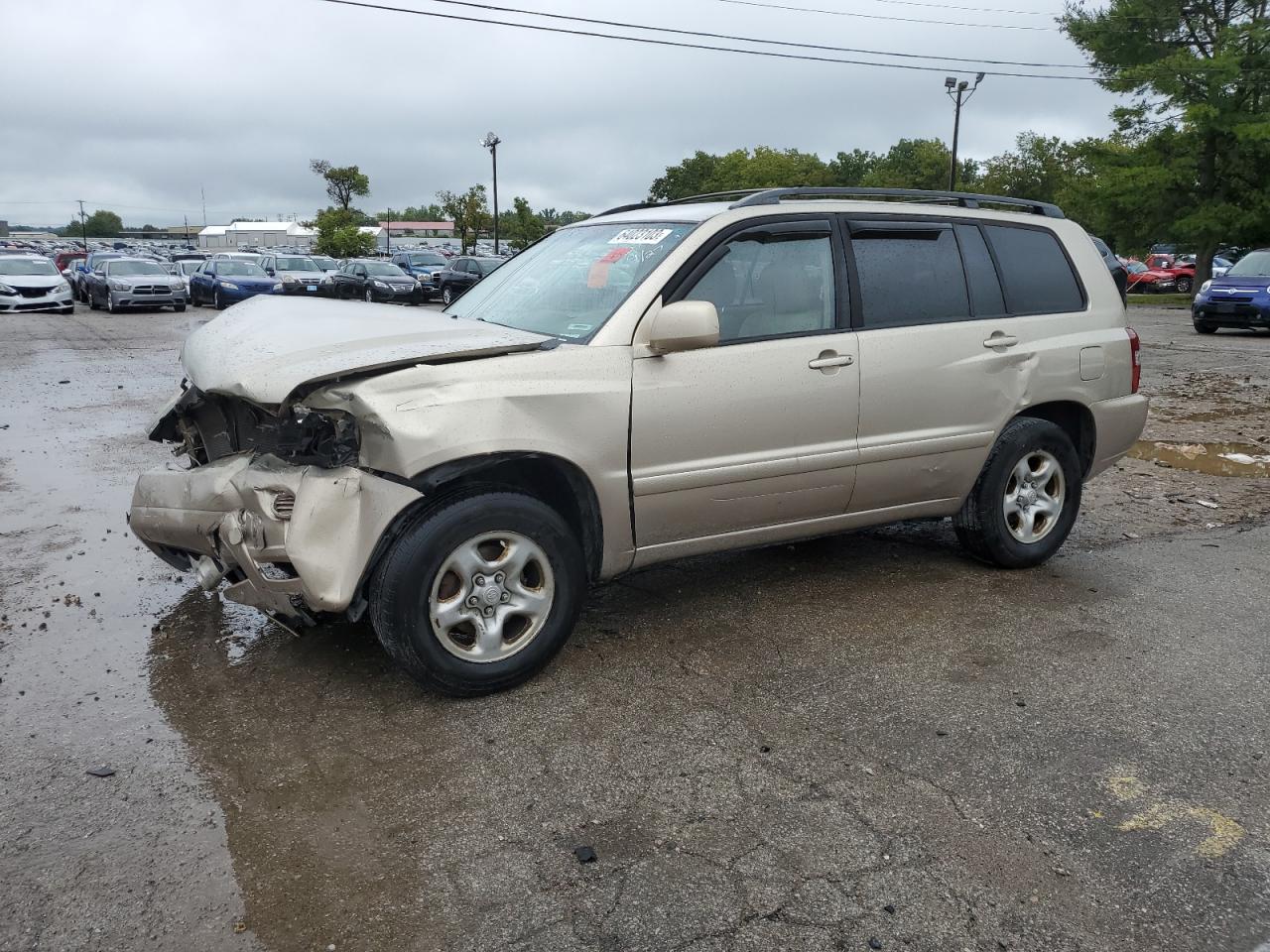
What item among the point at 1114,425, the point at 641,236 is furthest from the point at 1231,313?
the point at 641,236

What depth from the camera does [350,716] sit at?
12.2ft

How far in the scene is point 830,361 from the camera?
177 inches

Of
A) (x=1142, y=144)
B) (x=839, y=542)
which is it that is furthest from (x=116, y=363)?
(x=1142, y=144)

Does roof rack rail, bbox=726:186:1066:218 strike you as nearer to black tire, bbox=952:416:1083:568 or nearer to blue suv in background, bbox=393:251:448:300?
black tire, bbox=952:416:1083:568

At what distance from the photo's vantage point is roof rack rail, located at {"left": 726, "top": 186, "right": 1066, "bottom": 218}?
15.1ft

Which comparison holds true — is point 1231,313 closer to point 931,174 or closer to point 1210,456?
point 1210,456

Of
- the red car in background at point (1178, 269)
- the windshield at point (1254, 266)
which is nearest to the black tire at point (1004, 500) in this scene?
the windshield at point (1254, 266)

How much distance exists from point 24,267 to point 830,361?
26.5m

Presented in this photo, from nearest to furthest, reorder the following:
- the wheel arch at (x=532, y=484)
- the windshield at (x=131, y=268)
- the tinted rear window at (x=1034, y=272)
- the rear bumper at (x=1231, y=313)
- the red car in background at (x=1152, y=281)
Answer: the wheel arch at (x=532, y=484), the tinted rear window at (x=1034, y=272), the rear bumper at (x=1231, y=313), the windshield at (x=131, y=268), the red car in background at (x=1152, y=281)

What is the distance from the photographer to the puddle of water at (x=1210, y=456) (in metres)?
7.97

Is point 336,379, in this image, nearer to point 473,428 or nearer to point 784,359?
point 473,428

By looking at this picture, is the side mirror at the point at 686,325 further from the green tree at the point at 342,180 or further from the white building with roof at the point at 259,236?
the white building with roof at the point at 259,236

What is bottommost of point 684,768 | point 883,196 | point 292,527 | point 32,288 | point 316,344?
point 684,768

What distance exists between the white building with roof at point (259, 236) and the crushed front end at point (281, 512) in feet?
361
